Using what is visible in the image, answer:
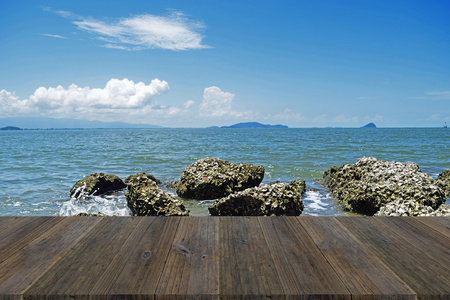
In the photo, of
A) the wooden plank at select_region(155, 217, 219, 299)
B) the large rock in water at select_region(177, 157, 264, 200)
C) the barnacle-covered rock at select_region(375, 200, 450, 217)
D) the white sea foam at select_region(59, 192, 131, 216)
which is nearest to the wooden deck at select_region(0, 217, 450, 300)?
the wooden plank at select_region(155, 217, 219, 299)

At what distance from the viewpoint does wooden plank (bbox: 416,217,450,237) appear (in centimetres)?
286

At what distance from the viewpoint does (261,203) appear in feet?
23.5

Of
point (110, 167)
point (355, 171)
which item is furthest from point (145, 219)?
point (110, 167)

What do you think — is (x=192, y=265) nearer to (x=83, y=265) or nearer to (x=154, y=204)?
(x=83, y=265)

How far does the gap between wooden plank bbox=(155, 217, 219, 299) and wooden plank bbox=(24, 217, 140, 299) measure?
41 cm

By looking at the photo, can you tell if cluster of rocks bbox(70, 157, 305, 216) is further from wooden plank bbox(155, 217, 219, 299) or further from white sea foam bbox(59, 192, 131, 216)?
wooden plank bbox(155, 217, 219, 299)

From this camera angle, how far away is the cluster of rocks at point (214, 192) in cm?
716

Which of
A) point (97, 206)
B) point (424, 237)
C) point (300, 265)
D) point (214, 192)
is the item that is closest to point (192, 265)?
point (300, 265)

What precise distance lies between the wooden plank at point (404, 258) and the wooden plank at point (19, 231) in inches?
102

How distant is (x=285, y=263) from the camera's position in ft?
7.00

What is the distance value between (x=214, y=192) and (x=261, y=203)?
3.65 metres

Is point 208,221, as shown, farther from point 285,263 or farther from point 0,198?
point 0,198

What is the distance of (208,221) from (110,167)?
19.3m

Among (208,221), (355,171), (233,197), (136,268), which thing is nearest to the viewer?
(136,268)
